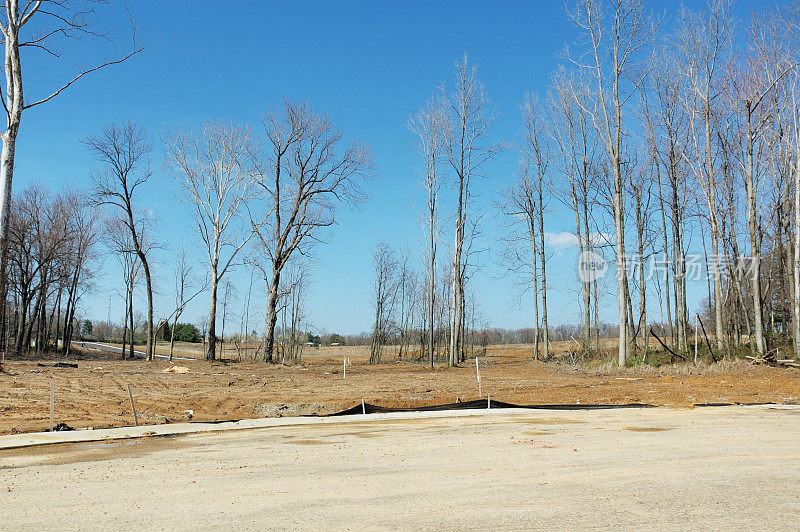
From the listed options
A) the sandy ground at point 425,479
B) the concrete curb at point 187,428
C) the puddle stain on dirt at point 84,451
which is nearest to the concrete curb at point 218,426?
the concrete curb at point 187,428

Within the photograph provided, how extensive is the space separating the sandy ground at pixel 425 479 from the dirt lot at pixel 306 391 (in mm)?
3973

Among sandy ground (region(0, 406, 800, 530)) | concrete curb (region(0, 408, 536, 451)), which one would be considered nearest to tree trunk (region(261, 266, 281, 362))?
concrete curb (region(0, 408, 536, 451))

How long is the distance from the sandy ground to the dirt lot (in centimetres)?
397

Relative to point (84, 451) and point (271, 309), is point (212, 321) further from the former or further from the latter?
point (84, 451)

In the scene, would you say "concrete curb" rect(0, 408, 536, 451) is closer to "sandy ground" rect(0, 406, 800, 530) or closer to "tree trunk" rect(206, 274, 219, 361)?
"sandy ground" rect(0, 406, 800, 530)

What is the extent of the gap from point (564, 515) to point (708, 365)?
1929 cm

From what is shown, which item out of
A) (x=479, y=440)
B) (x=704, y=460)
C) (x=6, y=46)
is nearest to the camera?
(x=704, y=460)

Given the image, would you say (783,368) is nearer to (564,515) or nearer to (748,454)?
(748,454)

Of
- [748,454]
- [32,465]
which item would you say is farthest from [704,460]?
[32,465]

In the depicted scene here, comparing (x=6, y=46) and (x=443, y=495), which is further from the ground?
(x=6, y=46)

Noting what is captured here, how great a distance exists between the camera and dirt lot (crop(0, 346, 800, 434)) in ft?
42.5

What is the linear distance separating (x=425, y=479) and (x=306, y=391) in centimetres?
1181

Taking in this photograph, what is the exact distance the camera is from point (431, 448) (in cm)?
836

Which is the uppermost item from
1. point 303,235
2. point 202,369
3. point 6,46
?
point 6,46
